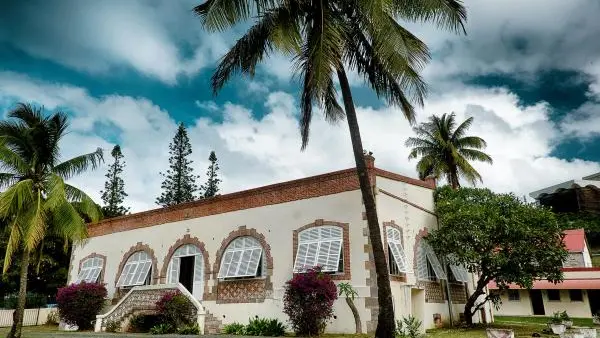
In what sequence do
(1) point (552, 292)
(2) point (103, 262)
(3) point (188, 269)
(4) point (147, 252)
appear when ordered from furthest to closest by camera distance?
(1) point (552, 292) → (2) point (103, 262) → (4) point (147, 252) → (3) point (188, 269)

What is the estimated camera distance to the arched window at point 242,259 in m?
16.3

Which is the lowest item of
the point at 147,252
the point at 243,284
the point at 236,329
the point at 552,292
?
the point at 236,329

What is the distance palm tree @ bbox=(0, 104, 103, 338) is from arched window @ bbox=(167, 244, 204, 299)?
404cm

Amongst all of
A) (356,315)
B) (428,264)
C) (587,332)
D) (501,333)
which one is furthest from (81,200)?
(587,332)

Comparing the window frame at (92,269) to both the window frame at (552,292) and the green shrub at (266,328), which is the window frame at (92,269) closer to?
the green shrub at (266,328)

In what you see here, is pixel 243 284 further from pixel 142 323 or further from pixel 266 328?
pixel 142 323

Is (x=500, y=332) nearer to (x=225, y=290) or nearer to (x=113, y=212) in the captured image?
(x=225, y=290)

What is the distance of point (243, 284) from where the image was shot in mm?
16469

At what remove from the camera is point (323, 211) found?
50.2ft

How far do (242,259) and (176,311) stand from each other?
2.84 metres

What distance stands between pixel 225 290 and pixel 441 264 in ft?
26.6

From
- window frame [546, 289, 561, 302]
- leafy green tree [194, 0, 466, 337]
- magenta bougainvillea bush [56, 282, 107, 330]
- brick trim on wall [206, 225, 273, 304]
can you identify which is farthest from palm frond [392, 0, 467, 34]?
window frame [546, 289, 561, 302]

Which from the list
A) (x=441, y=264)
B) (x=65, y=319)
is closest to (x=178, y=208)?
(x=65, y=319)

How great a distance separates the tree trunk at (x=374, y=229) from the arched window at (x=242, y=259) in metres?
6.41
